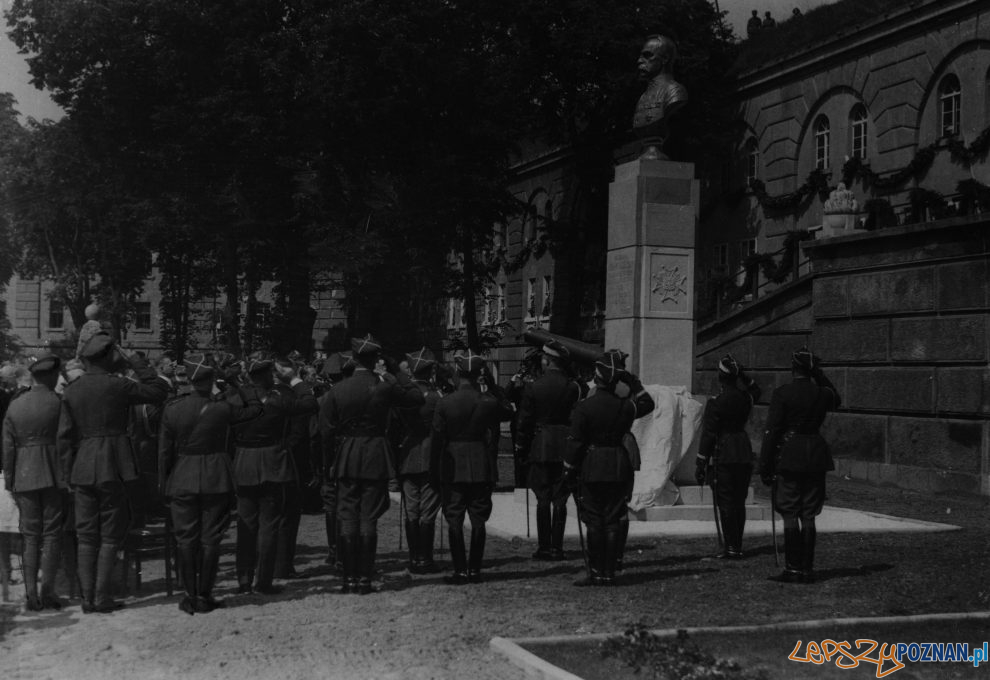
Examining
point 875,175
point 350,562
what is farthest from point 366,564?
point 875,175

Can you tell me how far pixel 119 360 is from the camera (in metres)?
9.48

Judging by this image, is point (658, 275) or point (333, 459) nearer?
point (333, 459)

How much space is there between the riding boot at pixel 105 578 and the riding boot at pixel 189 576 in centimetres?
54

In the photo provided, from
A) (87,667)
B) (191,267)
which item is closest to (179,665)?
(87,667)

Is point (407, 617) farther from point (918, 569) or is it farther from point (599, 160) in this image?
point (599, 160)

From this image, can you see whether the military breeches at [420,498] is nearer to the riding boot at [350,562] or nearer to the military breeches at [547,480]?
the military breeches at [547,480]

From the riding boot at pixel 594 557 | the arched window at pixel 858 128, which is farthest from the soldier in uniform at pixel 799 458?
the arched window at pixel 858 128

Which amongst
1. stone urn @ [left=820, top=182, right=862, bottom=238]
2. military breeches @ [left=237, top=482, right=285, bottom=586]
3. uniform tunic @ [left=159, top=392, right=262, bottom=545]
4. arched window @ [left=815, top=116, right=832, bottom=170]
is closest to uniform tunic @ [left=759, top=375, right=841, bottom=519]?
military breeches @ [left=237, top=482, right=285, bottom=586]

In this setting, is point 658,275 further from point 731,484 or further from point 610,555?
point 610,555

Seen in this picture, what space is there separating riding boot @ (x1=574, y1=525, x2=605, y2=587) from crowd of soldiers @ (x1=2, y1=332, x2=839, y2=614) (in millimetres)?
15

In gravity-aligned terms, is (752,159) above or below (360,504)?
above

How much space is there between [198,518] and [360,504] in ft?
4.65

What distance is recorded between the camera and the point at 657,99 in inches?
629

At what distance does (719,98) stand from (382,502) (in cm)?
2745
